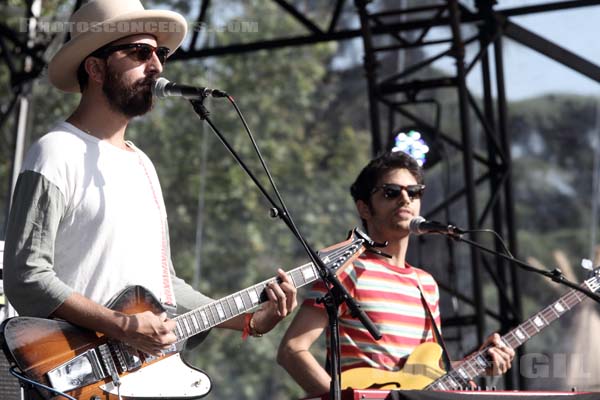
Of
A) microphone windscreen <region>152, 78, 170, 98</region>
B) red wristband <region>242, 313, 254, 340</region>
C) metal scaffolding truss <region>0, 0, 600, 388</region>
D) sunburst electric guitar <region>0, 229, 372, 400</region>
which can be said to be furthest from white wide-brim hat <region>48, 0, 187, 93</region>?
metal scaffolding truss <region>0, 0, 600, 388</region>

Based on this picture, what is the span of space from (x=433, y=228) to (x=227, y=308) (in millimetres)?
863

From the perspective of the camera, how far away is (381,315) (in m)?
4.16

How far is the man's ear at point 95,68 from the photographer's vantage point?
364 cm

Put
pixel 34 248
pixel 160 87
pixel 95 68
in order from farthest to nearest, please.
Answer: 1. pixel 95 68
2. pixel 160 87
3. pixel 34 248

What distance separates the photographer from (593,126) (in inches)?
483

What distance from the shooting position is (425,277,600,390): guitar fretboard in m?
4.09

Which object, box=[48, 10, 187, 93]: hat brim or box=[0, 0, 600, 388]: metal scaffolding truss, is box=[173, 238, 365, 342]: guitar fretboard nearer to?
box=[48, 10, 187, 93]: hat brim

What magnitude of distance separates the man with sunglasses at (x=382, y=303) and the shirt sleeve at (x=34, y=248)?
1.27 metres

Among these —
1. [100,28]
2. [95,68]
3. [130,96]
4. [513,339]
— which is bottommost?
[513,339]

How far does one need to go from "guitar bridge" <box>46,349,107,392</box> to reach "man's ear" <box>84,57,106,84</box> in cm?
109

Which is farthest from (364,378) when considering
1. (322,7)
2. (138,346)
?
(322,7)

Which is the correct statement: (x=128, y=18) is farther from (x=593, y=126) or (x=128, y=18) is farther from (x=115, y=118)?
(x=593, y=126)

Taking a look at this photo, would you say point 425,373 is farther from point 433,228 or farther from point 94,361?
point 94,361

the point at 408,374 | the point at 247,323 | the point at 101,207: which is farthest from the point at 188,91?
the point at 408,374
